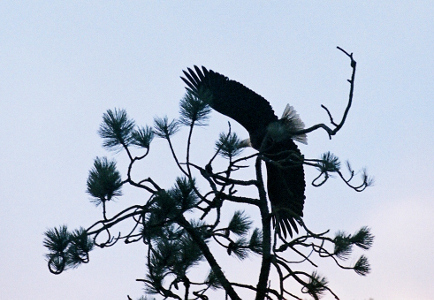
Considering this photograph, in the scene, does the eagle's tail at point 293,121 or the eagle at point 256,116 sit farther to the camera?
the eagle at point 256,116

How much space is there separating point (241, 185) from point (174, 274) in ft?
1.98

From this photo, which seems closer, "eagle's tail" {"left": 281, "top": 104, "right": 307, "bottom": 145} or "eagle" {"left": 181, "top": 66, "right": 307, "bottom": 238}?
"eagle's tail" {"left": 281, "top": 104, "right": 307, "bottom": 145}

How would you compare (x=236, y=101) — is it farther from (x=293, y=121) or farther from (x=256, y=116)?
(x=293, y=121)

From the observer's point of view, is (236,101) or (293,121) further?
(236,101)

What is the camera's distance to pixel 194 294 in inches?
142

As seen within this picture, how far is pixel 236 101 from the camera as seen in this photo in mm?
5301

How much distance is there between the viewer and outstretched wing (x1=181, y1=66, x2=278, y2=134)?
5.25m

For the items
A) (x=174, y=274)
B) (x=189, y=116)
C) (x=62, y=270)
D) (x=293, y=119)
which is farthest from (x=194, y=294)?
(x=293, y=119)

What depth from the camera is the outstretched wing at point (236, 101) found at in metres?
5.25

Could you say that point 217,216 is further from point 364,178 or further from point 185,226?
point 364,178

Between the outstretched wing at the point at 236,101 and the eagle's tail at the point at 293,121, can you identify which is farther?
the outstretched wing at the point at 236,101

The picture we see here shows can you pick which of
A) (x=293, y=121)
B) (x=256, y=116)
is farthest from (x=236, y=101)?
(x=293, y=121)

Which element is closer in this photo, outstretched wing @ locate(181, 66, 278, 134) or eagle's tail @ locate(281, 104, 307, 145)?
eagle's tail @ locate(281, 104, 307, 145)

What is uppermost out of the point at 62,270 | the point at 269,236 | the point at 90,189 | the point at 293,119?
the point at 293,119
